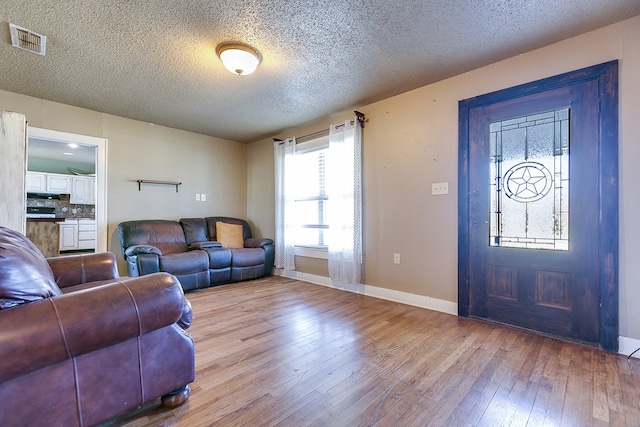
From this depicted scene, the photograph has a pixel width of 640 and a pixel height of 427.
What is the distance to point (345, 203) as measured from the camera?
12.1ft

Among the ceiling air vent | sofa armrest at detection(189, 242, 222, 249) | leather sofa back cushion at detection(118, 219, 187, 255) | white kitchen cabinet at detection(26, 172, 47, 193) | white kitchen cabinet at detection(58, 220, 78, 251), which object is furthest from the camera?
white kitchen cabinet at detection(58, 220, 78, 251)

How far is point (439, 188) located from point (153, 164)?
13.7 feet

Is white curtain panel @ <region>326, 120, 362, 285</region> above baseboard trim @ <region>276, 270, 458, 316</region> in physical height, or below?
above

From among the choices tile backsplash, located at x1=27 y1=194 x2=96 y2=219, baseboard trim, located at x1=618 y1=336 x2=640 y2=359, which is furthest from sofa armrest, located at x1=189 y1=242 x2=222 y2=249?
tile backsplash, located at x1=27 y1=194 x2=96 y2=219

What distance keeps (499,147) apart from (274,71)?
7.41ft

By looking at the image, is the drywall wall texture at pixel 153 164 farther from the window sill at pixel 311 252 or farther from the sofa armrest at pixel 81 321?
the sofa armrest at pixel 81 321

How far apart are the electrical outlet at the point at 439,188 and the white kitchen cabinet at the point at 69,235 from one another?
8.32m

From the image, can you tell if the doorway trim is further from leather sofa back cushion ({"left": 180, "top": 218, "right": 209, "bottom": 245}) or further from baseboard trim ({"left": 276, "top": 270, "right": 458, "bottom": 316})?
baseboard trim ({"left": 276, "top": 270, "right": 458, "bottom": 316})

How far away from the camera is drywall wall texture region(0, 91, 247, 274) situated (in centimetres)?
365

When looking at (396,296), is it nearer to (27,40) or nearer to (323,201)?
(323,201)

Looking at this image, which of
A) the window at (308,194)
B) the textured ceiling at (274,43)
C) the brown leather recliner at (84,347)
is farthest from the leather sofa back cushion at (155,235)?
the brown leather recliner at (84,347)

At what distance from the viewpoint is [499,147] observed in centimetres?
258

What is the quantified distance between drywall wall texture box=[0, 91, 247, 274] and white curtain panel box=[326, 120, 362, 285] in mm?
2348

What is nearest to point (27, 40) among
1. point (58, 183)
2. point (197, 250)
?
point (197, 250)
